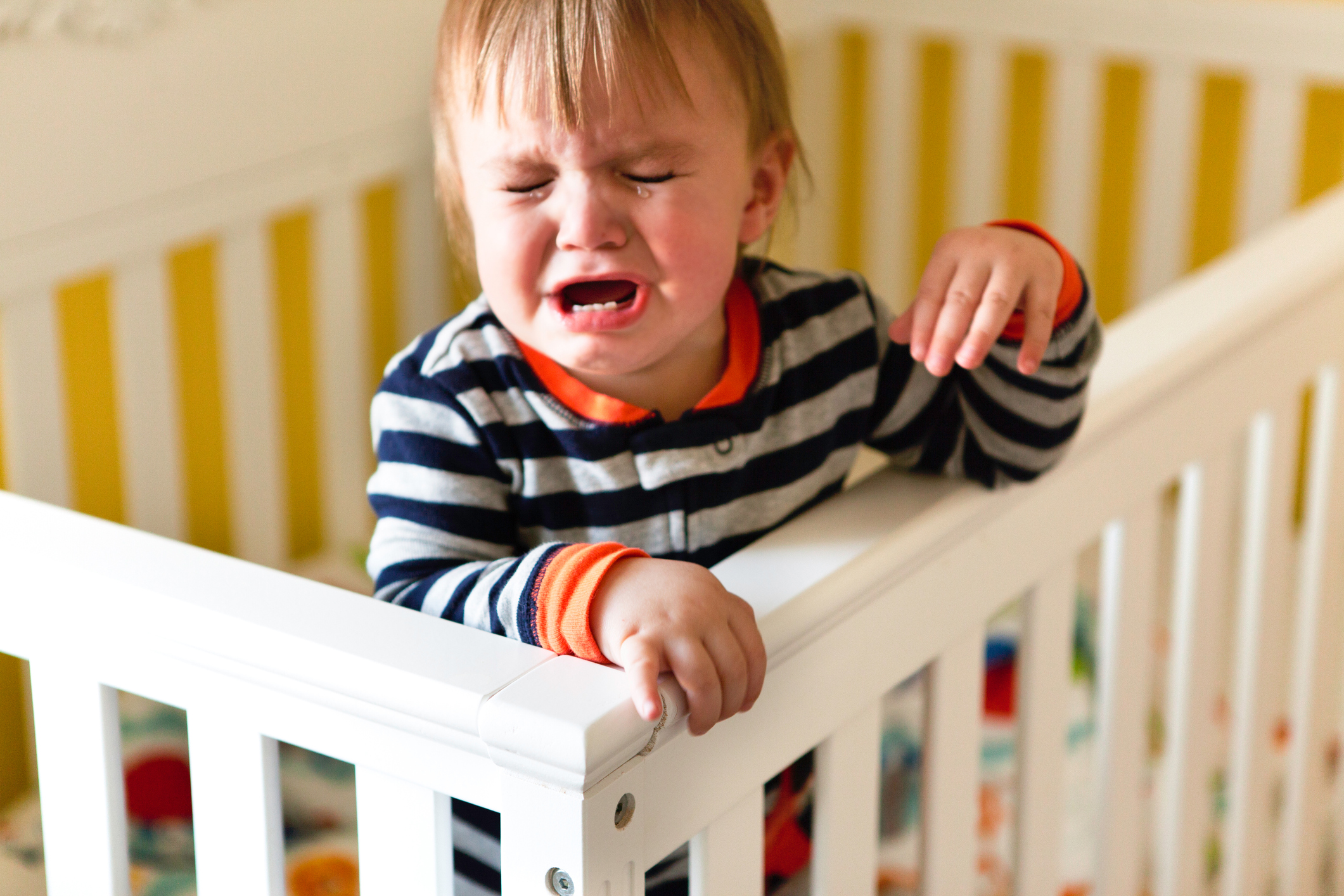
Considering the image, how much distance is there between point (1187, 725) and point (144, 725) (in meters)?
0.74

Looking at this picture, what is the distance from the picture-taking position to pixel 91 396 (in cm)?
114

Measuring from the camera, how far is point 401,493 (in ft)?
2.13

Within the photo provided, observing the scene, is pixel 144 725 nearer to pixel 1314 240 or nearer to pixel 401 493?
pixel 401 493

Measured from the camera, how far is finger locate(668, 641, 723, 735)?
48 centimetres

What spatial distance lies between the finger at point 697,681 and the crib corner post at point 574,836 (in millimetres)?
27

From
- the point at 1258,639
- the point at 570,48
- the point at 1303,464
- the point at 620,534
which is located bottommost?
the point at 1303,464

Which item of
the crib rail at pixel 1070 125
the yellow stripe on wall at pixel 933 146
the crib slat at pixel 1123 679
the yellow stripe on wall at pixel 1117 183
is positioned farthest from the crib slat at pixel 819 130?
the crib slat at pixel 1123 679

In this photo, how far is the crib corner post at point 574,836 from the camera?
44cm

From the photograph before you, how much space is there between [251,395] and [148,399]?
0.10 m

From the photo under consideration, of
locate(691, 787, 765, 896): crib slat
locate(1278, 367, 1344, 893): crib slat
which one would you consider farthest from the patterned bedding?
locate(691, 787, 765, 896): crib slat

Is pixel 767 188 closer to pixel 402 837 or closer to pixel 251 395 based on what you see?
pixel 402 837

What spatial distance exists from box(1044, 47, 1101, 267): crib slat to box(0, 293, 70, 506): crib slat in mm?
1088

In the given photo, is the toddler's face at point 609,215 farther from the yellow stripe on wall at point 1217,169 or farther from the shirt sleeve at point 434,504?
the yellow stripe on wall at point 1217,169

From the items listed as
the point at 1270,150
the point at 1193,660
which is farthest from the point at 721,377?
the point at 1270,150
